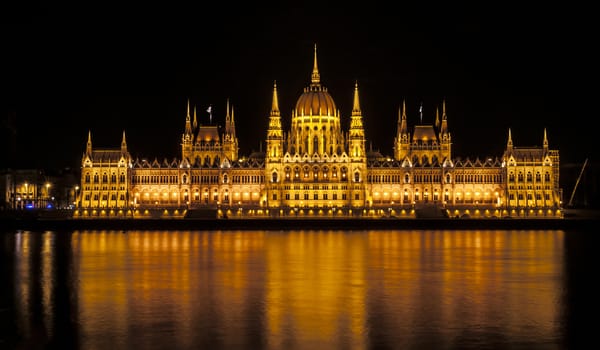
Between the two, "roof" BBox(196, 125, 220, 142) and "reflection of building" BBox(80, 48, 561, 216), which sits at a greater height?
"roof" BBox(196, 125, 220, 142)

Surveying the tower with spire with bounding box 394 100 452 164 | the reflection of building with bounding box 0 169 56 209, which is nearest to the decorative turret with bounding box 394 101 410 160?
the tower with spire with bounding box 394 100 452 164

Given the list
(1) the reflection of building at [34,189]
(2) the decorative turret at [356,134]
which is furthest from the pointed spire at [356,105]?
(1) the reflection of building at [34,189]

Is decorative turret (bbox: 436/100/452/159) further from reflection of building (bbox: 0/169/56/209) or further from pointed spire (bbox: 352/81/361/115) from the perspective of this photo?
reflection of building (bbox: 0/169/56/209)

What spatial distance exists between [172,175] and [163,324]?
91025mm

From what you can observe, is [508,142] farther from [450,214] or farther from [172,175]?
[172,175]

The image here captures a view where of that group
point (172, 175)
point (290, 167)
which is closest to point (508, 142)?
point (290, 167)

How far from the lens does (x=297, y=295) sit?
125 ft

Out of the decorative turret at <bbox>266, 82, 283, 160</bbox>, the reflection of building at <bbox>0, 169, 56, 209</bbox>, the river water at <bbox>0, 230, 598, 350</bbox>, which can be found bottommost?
the river water at <bbox>0, 230, 598, 350</bbox>

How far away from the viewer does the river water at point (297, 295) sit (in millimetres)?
28797

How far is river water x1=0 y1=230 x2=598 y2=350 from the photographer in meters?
28.8

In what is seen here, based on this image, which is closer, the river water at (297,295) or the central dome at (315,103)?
the river water at (297,295)

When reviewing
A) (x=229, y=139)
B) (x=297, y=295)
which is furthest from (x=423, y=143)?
(x=297, y=295)

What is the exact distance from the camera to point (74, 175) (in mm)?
150875

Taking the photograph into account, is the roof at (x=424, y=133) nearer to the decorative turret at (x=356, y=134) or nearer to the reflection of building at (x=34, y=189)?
the decorative turret at (x=356, y=134)
